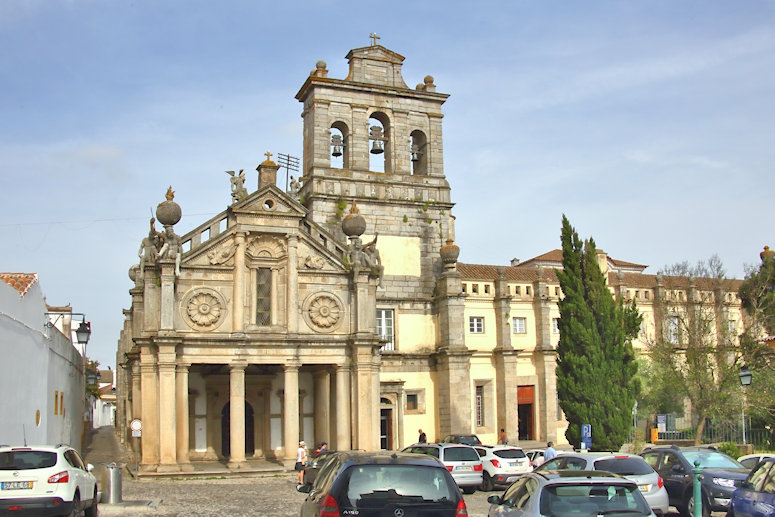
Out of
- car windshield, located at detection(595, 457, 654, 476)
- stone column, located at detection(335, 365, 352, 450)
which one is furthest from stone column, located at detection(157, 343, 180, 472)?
car windshield, located at detection(595, 457, 654, 476)

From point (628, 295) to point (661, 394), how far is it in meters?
5.32

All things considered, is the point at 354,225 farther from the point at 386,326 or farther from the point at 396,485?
the point at 396,485

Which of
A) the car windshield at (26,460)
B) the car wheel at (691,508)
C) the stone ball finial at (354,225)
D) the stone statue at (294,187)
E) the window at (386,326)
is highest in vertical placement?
the stone statue at (294,187)

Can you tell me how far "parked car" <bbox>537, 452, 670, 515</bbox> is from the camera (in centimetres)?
1602

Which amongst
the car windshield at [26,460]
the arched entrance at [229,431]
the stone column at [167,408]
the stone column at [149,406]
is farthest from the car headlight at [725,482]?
the arched entrance at [229,431]

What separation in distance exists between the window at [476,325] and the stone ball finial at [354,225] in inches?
317

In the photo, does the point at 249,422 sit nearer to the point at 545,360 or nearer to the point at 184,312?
the point at 184,312

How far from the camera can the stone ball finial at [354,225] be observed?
3528cm

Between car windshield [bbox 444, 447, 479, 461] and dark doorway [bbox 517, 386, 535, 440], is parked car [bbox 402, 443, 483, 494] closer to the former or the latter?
car windshield [bbox 444, 447, 479, 461]

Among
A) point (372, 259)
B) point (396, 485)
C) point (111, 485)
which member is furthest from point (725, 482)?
point (372, 259)

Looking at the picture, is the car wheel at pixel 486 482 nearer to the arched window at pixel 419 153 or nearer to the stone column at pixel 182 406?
the stone column at pixel 182 406

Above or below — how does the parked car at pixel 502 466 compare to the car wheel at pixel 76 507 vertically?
below

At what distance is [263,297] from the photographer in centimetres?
3356

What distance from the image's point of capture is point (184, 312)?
106 ft
